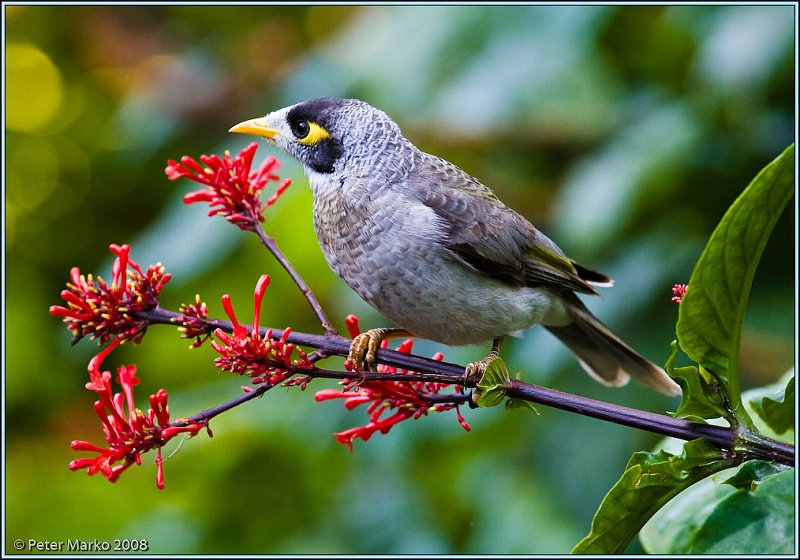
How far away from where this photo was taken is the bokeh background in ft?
12.8

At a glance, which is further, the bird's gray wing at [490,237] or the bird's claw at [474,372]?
the bird's gray wing at [490,237]

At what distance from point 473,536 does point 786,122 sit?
8.55 feet

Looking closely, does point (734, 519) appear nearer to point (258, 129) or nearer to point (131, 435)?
point (131, 435)

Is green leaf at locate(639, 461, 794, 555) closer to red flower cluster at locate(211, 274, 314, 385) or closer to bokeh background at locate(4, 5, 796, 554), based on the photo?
red flower cluster at locate(211, 274, 314, 385)

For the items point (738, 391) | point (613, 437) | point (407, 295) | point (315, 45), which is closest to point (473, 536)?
point (613, 437)

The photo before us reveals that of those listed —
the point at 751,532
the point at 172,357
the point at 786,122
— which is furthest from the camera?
the point at 172,357

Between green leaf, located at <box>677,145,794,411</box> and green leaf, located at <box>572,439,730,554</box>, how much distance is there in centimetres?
16

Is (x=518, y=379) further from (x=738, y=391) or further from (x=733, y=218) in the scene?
(x=733, y=218)

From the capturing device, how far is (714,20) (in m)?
3.81

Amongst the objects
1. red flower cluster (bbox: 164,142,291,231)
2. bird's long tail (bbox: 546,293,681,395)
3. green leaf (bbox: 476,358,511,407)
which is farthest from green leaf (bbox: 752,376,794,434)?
red flower cluster (bbox: 164,142,291,231)

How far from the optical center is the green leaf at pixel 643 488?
1.90 metres

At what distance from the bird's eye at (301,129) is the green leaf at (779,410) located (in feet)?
7.16

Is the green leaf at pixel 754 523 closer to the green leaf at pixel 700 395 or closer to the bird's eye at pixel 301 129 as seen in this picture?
the green leaf at pixel 700 395

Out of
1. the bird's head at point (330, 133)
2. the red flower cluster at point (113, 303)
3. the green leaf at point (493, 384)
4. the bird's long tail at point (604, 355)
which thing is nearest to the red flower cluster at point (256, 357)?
the red flower cluster at point (113, 303)
